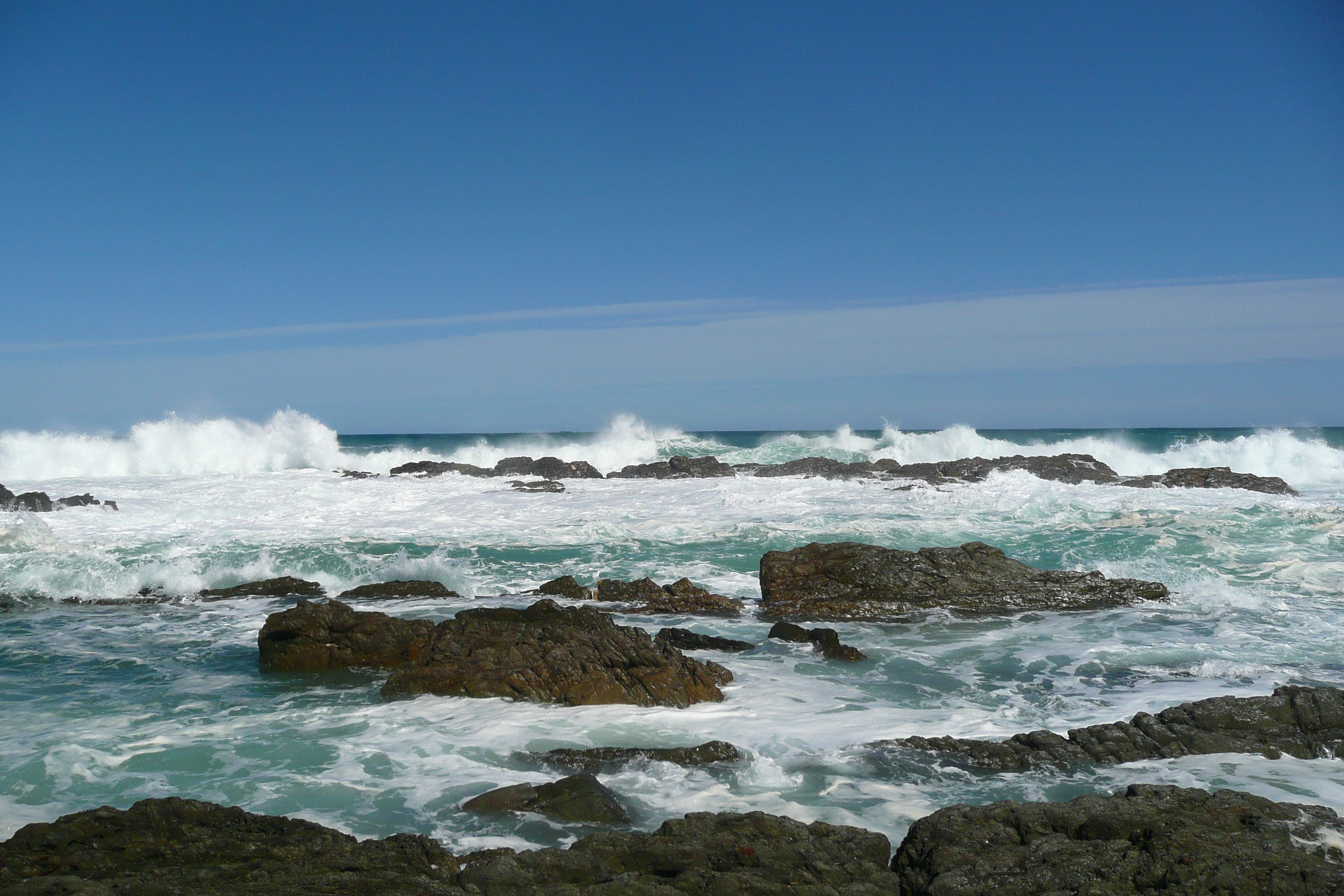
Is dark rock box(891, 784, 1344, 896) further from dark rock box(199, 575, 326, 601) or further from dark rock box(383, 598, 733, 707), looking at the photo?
dark rock box(199, 575, 326, 601)

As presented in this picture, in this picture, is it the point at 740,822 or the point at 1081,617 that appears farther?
the point at 1081,617

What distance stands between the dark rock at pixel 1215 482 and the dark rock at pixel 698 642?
19409mm

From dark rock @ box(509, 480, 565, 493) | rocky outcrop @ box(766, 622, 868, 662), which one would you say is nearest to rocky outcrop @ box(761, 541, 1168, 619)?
rocky outcrop @ box(766, 622, 868, 662)

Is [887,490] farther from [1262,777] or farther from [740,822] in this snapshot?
[740,822]

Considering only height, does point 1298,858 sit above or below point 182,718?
above

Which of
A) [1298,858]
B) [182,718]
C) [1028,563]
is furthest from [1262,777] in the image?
[1028,563]

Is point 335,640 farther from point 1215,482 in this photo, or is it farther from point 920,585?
point 1215,482

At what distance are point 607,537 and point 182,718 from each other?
10.4m

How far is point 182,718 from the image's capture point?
254 inches

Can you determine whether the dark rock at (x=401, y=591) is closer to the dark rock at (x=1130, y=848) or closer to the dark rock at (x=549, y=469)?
the dark rock at (x=1130, y=848)

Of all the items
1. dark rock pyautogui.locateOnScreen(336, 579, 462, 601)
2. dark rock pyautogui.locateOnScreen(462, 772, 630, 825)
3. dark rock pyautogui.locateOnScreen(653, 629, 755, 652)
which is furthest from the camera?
dark rock pyautogui.locateOnScreen(336, 579, 462, 601)

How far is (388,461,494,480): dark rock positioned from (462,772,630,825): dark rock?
25.0 m

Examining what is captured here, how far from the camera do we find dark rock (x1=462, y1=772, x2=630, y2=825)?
4.52 m

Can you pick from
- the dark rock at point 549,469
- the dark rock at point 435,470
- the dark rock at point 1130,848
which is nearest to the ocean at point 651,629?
the dark rock at point 1130,848
